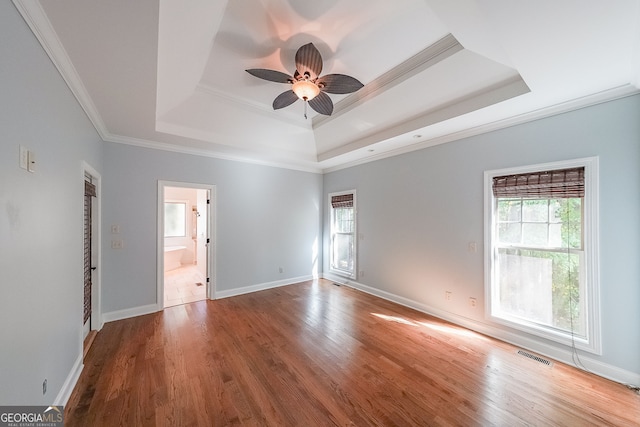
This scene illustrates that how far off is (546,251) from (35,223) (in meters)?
4.47

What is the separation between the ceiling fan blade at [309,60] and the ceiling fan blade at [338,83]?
4.4 inches

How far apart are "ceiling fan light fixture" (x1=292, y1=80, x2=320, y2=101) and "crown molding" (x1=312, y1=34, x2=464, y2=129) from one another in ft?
2.90

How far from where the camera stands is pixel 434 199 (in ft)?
11.5

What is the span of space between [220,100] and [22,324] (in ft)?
9.37

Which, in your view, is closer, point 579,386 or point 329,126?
point 579,386

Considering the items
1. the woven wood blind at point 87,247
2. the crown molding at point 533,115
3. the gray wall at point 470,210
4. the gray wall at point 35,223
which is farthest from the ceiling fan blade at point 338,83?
the woven wood blind at point 87,247

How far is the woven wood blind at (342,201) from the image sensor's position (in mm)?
4983

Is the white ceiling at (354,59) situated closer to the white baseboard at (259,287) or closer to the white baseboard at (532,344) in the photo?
the white baseboard at (532,344)

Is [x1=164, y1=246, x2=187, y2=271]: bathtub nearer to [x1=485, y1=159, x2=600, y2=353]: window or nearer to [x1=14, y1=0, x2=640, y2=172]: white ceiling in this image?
[x1=14, y1=0, x2=640, y2=172]: white ceiling

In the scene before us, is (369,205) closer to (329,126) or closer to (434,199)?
(434,199)

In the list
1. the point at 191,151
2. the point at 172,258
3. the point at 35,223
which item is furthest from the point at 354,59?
the point at 172,258

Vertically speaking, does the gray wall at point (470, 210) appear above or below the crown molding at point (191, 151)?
below

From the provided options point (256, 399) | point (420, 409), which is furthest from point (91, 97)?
point (420, 409)

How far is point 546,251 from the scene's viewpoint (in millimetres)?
2566
